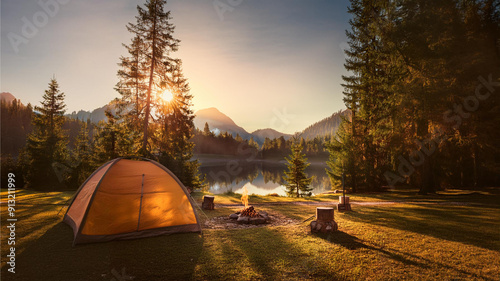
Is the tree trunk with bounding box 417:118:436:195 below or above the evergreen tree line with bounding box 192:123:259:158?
below

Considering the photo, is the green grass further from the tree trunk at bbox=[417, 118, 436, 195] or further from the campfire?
the tree trunk at bbox=[417, 118, 436, 195]

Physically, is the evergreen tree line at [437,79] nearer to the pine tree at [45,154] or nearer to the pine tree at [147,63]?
the pine tree at [147,63]

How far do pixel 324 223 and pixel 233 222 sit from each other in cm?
409

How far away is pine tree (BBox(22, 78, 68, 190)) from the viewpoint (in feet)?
97.9

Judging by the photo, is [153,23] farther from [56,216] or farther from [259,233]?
[259,233]

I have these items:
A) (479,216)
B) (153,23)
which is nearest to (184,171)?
(153,23)

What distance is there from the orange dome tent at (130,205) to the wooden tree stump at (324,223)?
14.6ft

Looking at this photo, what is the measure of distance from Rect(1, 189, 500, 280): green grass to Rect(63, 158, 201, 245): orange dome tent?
0.39m

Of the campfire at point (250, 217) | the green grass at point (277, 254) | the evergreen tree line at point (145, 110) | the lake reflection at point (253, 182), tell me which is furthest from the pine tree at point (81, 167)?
the campfire at point (250, 217)

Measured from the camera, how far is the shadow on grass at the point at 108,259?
539 cm

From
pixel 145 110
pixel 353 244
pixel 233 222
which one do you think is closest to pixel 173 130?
pixel 145 110

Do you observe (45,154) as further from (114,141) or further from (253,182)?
(253,182)

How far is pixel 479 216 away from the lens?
A: 11406 mm

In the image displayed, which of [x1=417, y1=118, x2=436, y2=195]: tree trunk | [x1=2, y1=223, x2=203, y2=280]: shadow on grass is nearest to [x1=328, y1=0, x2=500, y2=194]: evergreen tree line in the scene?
[x1=417, y1=118, x2=436, y2=195]: tree trunk
